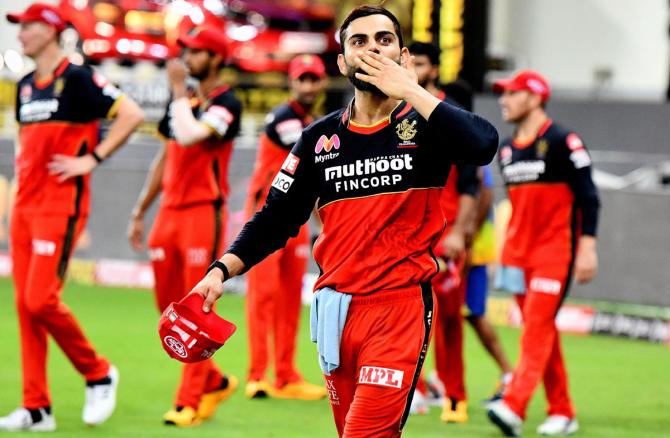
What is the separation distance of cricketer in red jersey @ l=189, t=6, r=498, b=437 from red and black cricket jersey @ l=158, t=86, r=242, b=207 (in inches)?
121

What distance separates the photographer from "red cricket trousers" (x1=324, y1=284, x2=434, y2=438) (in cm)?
492

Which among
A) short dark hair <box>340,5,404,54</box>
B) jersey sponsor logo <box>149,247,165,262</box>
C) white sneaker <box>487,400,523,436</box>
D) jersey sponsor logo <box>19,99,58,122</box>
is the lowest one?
white sneaker <box>487,400,523,436</box>

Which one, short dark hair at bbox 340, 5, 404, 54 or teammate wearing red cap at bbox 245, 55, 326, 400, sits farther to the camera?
teammate wearing red cap at bbox 245, 55, 326, 400

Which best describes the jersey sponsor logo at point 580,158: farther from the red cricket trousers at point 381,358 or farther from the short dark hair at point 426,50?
the red cricket trousers at point 381,358

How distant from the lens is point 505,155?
27.8ft

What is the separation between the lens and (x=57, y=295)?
776 centimetres

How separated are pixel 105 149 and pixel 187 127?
536 millimetres

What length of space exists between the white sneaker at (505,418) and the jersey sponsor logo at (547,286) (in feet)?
2.54

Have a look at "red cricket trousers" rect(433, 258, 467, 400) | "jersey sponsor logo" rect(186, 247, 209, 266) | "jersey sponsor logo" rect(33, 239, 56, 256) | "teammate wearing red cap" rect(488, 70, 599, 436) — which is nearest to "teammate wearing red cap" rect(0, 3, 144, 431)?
"jersey sponsor logo" rect(33, 239, 56, 256)

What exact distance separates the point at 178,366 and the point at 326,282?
18.1 feet

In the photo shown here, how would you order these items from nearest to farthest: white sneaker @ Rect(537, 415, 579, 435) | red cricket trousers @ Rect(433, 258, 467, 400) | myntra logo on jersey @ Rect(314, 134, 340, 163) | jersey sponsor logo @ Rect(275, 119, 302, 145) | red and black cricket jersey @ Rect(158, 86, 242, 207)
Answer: myntra logo on jersey @ Rect(314, 134, 340, 163) → white sneaker @ Rect(537, 415, 579, 435) → red and black cricket jersey @ Rect(158, 86, 242, 207) → red cricket trousers @ Rect(433, 258, 467, 400) → jersey sponsor logo @ Rect(275, 119, 302, 145)

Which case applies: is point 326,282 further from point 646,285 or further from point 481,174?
point 646,285

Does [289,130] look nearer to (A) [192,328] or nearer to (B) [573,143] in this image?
(B) [573,143]

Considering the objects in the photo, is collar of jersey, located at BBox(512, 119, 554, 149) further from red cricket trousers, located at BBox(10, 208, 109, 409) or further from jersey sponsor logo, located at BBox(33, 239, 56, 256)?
jersey sponsor logo, located at BBox(33, 239, 56, 256)
